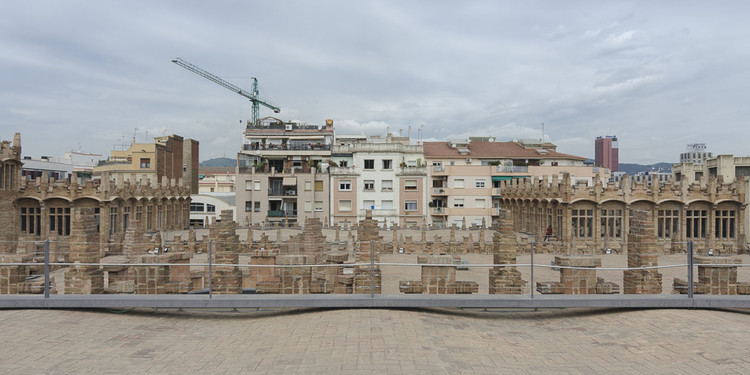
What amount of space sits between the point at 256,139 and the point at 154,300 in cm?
4610

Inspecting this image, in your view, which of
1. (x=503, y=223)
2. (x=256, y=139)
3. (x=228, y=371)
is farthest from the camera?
(x=256, y=139)

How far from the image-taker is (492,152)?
172ft

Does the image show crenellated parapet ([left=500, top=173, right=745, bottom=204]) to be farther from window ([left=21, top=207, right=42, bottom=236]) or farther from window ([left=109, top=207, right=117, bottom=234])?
window ([left=21, top=207, right=42, bottom=236])

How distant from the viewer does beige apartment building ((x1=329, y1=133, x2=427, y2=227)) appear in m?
47.9

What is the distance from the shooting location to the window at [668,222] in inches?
1197

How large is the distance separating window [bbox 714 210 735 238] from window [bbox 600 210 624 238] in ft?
20.6

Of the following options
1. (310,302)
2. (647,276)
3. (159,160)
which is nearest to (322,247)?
(310,302)

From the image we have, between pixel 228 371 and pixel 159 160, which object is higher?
pixel 159 160

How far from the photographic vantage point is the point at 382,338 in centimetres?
799

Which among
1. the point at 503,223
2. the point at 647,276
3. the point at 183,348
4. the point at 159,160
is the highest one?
the point at 159,160

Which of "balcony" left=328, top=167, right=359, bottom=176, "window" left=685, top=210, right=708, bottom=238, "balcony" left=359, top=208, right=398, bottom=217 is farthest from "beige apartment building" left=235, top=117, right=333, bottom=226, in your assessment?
"window" left=685, top=210, right=708, bottom=238

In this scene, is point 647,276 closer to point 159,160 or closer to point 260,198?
point 260,198

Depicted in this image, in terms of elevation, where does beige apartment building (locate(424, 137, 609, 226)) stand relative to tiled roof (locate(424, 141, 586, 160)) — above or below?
below

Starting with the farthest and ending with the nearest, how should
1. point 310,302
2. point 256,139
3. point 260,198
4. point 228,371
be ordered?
point 256,139 < point 260,198 < point 310,302 < point 228,371
